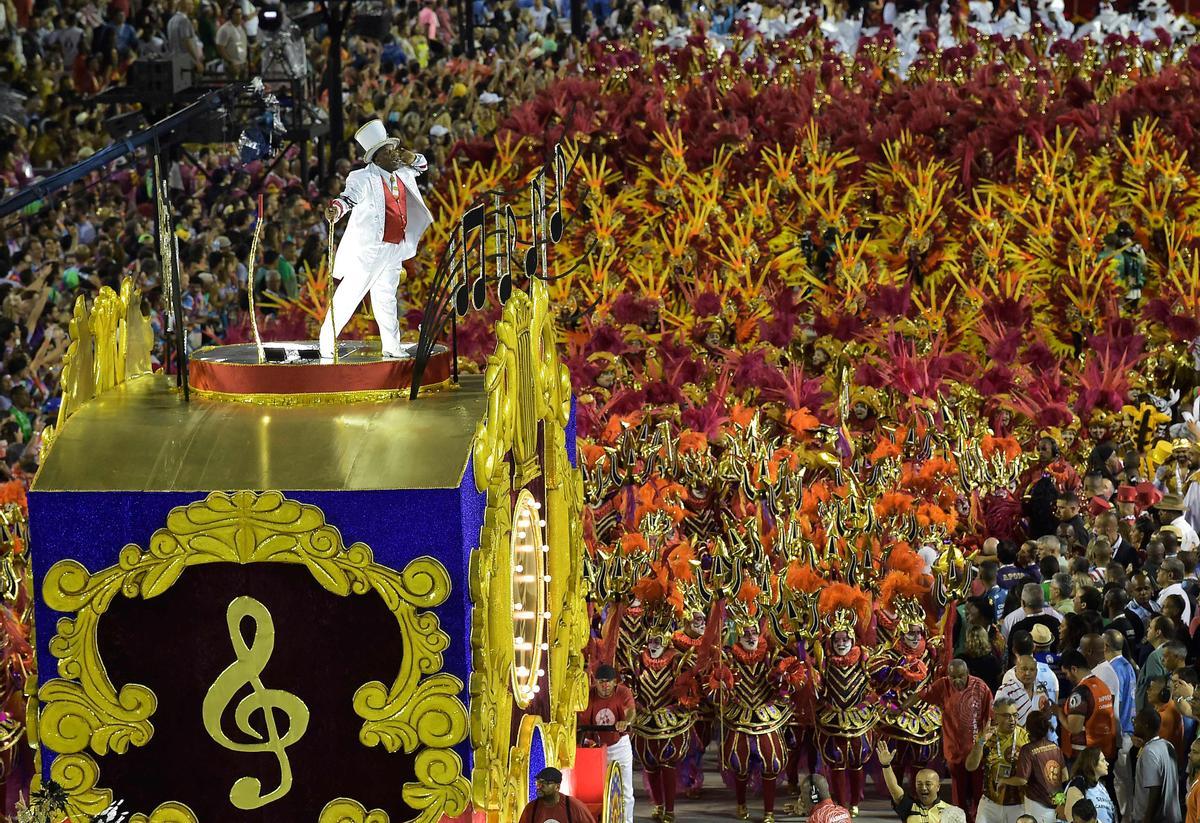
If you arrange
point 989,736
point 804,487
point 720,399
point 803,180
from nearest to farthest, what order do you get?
A: point 989,736
point 804,487
point 720,399
point 803,180

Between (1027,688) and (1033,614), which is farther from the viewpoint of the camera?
(1033,614)

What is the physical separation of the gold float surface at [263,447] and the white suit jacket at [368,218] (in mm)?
908

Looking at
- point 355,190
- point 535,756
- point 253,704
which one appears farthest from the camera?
point 535,756

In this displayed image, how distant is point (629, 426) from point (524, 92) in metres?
14.8

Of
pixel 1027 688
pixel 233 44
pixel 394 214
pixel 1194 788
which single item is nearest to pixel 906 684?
pixel 1027 688

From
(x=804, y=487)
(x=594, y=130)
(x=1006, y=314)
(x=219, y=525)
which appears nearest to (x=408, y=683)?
(x=219, y=525)

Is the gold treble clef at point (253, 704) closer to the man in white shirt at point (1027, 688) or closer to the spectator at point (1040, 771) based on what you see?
the spectator at point (1040, 771)

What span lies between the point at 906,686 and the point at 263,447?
200 inches

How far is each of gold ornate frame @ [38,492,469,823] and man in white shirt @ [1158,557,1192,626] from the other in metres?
5.51

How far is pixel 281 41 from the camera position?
23578 mm

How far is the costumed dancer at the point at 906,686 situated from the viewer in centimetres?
1308

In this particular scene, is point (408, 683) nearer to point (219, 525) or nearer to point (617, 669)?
point (219, 525)

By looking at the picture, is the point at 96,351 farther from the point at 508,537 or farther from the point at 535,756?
the point at 535,756

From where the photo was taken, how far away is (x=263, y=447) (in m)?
9.28
